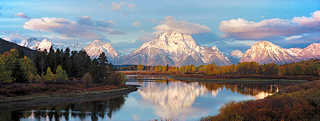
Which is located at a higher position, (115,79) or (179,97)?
(115,79)

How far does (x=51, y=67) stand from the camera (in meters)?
105

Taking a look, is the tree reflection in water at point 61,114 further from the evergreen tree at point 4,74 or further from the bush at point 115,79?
the bush at point 115,79

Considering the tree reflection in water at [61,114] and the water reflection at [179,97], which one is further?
the water reflection at [179,97]

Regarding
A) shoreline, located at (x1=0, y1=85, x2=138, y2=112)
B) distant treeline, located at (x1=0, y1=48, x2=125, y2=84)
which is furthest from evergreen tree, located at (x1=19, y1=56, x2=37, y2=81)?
shoreline, located at (x1=0, y1=85, x2=138, y2=112)

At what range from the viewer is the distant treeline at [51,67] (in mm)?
72125

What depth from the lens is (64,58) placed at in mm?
113000

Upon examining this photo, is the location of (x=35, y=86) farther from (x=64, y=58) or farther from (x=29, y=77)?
(x=64, y=58)

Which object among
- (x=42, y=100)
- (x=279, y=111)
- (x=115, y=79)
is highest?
(x=115, y=79)

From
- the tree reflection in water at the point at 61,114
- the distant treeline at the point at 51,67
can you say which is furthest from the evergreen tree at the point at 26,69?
the tree reflection in water at the point at 61,114

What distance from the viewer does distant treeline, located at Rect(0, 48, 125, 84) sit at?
72.1 metres

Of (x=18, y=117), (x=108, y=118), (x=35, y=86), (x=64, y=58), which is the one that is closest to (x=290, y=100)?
(x=108, y=118)

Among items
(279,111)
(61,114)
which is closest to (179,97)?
(61,114)

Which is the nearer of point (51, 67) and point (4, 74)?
point (4, 74)

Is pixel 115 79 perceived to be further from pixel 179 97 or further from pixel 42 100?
pixel 42 100
